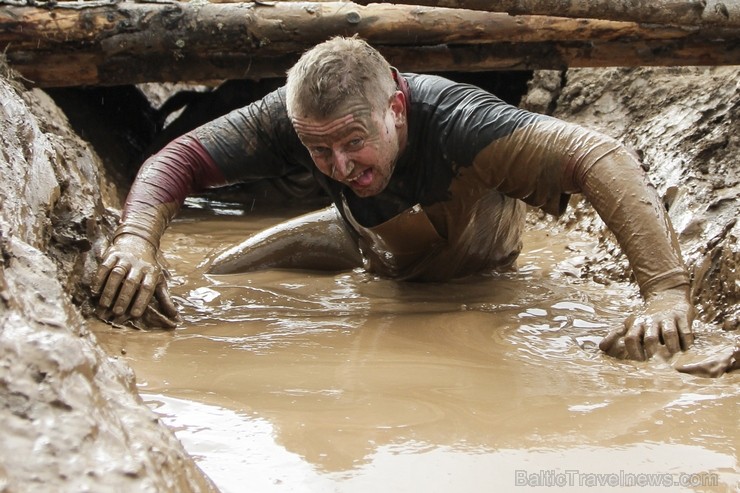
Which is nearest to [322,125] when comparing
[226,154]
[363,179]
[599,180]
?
[363,179]

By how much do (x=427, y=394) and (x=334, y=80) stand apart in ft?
4.09

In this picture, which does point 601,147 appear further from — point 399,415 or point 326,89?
point 399,415

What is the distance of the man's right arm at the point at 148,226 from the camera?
3164 mm

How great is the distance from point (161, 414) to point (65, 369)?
584mm

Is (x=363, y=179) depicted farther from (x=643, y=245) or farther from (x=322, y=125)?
(x=643, y=245)

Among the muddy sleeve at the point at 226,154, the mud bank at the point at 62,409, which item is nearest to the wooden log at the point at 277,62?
the muddy sleeve at the point at 226,154

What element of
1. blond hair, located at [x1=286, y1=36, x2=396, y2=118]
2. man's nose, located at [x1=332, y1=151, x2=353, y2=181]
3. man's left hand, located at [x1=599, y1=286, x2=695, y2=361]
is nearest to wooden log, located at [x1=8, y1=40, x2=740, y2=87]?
blond hair, located at [x1=286, y1=36, x2=396, y2=118]

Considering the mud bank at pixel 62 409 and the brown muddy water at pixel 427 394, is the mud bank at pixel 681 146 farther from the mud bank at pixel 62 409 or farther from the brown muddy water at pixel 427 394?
the mud bank at pixel 62 409

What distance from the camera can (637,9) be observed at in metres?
4.07

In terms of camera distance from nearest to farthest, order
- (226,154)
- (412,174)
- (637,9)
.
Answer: (412,174) < (226,154) < (637,9)

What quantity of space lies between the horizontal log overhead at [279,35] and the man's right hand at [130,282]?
1.49 metres

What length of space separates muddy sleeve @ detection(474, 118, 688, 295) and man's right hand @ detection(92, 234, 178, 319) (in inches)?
46.2

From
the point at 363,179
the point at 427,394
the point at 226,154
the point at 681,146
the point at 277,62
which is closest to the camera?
the point at 427,394

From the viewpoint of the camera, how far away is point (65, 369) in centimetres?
161
